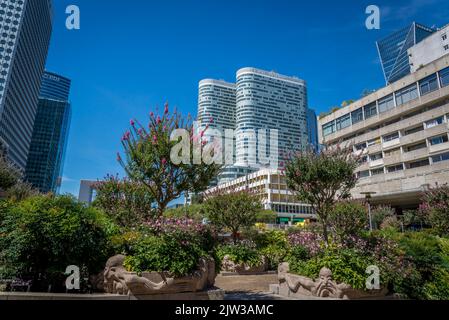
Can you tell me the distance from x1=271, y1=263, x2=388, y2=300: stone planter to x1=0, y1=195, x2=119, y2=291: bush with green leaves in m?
5.42

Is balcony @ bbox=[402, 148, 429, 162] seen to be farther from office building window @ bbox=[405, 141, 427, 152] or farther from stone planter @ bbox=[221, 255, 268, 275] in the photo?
stone planter @ bbox=[221, 255, 268, 275]

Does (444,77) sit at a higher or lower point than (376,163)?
higher

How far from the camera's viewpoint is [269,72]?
15388 centimetres

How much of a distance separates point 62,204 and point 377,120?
4975cm

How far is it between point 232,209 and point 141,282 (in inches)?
399

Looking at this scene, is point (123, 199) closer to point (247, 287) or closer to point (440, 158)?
point (247, 287)

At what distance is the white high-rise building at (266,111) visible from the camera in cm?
13562

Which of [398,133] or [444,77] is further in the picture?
[398,133]

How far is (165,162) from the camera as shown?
870cm

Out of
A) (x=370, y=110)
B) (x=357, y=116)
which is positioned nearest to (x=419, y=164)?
(x=370, y=110)

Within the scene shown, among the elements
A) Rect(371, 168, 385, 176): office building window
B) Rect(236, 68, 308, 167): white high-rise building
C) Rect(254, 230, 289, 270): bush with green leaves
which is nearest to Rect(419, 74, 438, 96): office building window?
Rect(371, 168, 385, 176): office building window

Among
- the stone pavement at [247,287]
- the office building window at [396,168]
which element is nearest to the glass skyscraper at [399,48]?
the office building window at [396,168]
